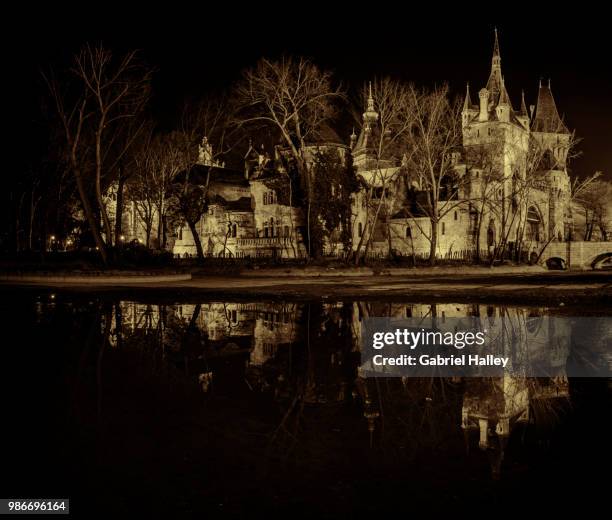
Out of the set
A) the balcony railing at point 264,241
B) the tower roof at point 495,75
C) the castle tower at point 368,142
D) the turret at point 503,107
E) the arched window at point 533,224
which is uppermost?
the tower roof at point 495,75

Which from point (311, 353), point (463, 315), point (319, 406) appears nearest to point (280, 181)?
point (463, 315)

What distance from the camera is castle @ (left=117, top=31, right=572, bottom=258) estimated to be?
68.5 meters

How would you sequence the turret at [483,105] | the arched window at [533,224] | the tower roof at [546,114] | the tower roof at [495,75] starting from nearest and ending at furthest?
the arched window at [533,224] < the turret at [483,105] < the tower roof at [495,75] < the tower roof at [546,114]

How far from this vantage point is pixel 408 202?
83.8 metres

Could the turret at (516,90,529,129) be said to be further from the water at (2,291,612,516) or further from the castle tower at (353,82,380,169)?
the water at (2,291,612,516)

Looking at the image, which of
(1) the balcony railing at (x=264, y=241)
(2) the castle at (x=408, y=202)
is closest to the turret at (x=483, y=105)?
(2) the castle at (x=408, y=202)

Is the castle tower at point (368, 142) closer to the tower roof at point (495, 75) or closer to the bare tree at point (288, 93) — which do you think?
the tower roof at point (495, 75)

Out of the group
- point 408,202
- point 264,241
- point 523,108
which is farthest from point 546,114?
point 264,241

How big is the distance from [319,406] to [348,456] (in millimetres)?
1881

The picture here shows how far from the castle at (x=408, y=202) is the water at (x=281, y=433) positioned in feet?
161

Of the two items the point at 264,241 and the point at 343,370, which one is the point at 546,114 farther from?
the point at 343,370

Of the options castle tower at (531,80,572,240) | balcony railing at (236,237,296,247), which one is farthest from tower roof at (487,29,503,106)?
balcony railing at (236,237,296,247)

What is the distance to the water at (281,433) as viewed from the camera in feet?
18.0

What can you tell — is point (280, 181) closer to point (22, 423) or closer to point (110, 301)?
point (110, 301)
